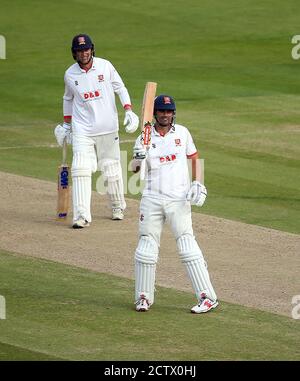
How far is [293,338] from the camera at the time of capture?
39.1 ft

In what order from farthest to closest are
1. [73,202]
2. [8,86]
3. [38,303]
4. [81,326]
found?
[8,86], [73,202], [38,303], [81,326]

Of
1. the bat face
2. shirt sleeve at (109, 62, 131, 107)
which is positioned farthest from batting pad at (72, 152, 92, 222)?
shirt sleeve at (109, 62, 131, 107)

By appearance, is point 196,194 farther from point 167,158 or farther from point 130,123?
point 130,123

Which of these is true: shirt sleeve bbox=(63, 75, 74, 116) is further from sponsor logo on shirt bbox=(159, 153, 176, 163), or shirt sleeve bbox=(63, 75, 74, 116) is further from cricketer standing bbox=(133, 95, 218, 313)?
sponsor logo on shirt bbox=(159, 153, 176, 163)

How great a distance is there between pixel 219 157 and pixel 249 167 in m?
0.77

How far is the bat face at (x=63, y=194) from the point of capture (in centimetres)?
1683

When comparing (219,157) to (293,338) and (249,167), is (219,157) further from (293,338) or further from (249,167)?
(293,338)

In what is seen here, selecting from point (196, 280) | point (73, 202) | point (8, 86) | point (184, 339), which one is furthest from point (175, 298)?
point (8, 86)

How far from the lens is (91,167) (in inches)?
656

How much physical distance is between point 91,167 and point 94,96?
87cm

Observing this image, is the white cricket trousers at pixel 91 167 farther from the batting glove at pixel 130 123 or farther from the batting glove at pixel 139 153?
the batting glove at pixel 139 153

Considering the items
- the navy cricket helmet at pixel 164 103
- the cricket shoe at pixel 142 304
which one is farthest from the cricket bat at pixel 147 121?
the cricket shoe at pixel 142 304

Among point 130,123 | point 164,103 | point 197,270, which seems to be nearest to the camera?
point 197,270

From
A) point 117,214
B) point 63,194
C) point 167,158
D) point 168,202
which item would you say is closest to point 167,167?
point 167,158
